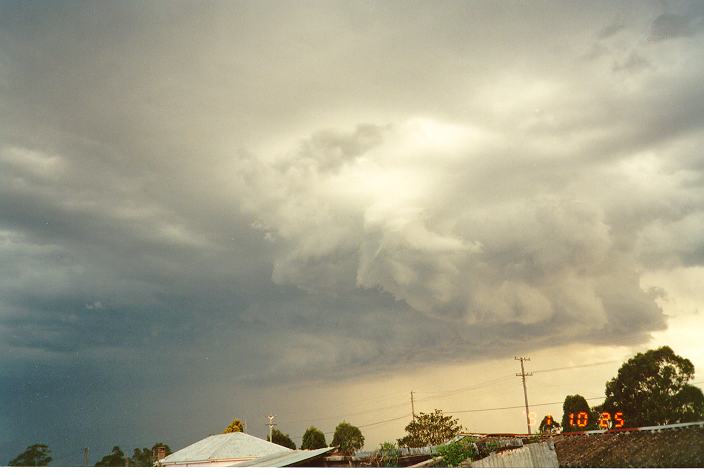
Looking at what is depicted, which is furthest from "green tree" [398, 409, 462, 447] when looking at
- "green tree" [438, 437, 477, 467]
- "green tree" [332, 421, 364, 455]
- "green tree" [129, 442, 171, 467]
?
"green tree" [438, 437, 477, 467]

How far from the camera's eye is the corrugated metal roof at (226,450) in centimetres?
1641

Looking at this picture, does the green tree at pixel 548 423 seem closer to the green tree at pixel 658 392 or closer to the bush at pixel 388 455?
the green tree at pixel 658 392

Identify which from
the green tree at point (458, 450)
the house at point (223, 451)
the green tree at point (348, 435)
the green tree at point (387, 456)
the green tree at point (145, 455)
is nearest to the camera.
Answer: the green tree at point (458, 450)

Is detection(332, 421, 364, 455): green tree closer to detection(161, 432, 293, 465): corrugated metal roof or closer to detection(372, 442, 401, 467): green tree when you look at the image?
detection(161, 432, 293, 465): corrugated metal roof

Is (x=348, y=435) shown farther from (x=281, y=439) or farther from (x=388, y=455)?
(x=388, y=455)

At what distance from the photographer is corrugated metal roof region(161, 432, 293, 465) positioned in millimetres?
16406

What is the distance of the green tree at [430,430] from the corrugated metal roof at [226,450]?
53.1 feet

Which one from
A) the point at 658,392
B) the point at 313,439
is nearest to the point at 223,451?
the point at 313,439

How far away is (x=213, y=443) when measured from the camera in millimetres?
17750

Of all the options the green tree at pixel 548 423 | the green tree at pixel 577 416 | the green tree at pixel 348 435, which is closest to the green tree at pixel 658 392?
the green tree at pixel 577 416

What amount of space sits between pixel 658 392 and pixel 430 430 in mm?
12465

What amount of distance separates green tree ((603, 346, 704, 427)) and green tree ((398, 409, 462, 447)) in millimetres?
9387

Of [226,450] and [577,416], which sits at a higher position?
[226,450]

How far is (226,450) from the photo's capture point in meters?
16.7
